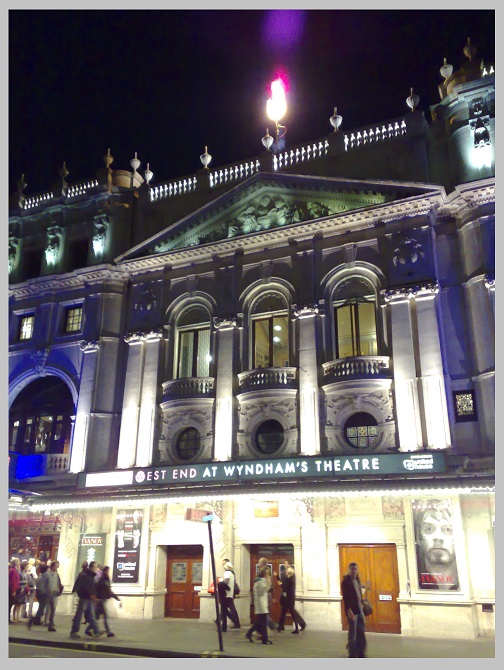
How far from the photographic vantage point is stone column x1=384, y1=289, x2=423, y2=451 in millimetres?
18391

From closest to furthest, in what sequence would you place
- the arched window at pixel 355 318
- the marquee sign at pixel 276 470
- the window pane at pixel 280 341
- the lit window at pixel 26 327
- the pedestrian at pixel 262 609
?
the pedestrian at pixel 262 609 < the marquee sign at pixel 276 470 < the arched window at pixel 355 318 < the window pane at pixel 280 341 < the lit window at pixel 26 327

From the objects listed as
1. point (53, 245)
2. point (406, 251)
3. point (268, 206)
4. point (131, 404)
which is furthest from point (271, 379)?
point (53, 245)

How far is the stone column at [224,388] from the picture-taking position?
2098 centimetres

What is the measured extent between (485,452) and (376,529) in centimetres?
394

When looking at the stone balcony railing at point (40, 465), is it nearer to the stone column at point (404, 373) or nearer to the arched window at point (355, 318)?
the arched window at point (355, 318)

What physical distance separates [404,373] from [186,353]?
881cm

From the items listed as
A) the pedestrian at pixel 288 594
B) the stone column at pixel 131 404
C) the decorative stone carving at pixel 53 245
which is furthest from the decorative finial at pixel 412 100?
the pedestrian at pixel 288 594

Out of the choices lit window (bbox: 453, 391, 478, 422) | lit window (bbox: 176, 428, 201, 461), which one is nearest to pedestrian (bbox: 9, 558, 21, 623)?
lit window (bbox: 176, 428, 201, 461)

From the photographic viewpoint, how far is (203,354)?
23.3 meters

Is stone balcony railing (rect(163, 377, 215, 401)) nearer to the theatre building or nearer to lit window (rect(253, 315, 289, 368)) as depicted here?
the theatre building

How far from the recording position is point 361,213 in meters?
21.2

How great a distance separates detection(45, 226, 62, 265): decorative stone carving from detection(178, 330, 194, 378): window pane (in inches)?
303

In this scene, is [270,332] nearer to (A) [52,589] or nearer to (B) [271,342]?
(B) [271,342]

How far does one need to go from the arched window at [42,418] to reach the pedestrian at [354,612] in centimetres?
1492
